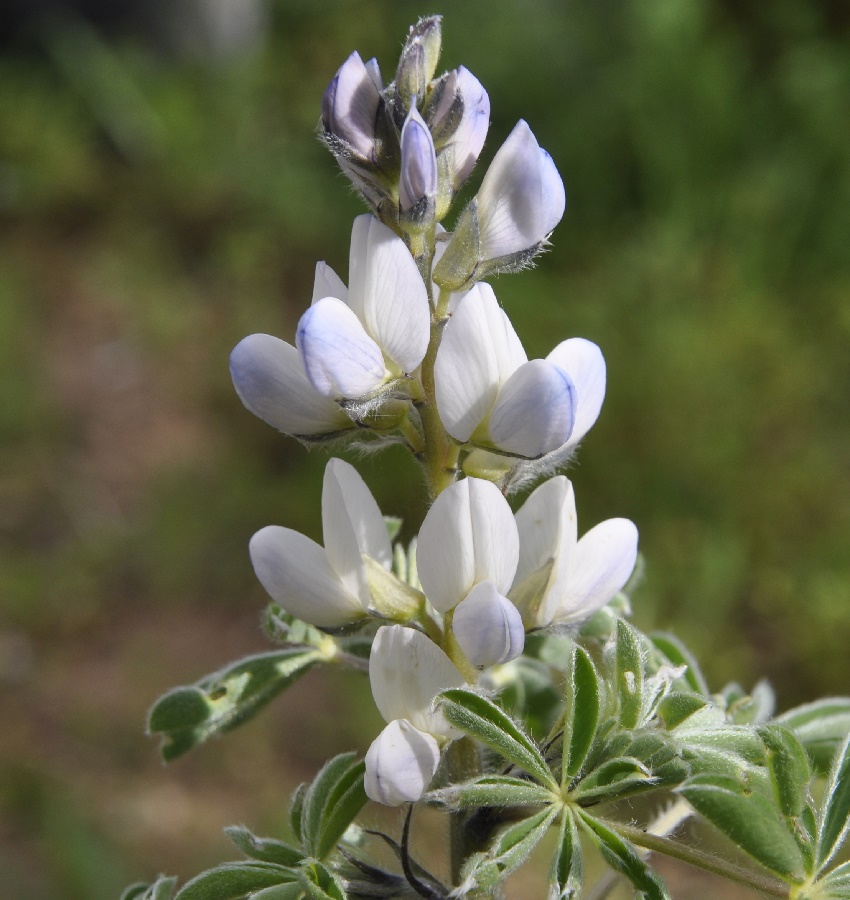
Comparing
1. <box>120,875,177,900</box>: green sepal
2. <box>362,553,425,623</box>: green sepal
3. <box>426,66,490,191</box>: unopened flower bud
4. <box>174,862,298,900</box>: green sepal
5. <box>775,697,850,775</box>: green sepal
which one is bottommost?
<box>775,697,850,775</box>: green sepal

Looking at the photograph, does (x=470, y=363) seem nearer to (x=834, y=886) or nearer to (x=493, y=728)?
(x=493, y=728)

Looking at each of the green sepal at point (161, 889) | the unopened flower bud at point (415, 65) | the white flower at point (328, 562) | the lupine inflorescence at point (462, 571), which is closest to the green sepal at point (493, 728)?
the lupine inflorescence at point (462, 571)

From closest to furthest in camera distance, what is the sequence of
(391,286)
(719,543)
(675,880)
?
(391,286) < (675,880) < (719,543)

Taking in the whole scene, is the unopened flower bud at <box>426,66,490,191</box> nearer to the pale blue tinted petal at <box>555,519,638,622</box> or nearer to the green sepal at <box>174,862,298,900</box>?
the pale blue tinted petal at <box>555,519,638,622</box>

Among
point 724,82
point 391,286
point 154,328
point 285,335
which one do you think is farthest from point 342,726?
point 724,82

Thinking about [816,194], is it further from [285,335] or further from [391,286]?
[391,286]

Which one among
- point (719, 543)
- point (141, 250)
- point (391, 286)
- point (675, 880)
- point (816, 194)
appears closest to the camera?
point (391, 286)

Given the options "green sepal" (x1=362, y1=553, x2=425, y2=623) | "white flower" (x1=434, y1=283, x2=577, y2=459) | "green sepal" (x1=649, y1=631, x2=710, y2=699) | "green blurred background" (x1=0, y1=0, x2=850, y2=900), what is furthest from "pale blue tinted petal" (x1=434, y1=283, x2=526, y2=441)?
"green blurred background" (x1=0, y1=0, x2=850, y2=900)
